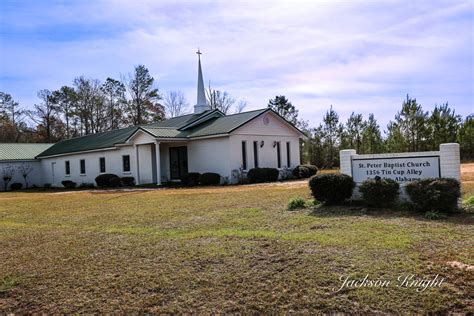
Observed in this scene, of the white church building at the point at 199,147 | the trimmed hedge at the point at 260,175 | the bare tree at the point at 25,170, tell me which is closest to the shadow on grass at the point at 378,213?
the trimmed hedge at the point at 260,175

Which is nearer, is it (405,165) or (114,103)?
(405,165)

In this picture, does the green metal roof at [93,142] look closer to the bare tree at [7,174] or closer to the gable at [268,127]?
the bare tree at [7,174]

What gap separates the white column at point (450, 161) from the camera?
8.91 metres

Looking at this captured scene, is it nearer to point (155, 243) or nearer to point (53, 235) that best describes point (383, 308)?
point (155, 243)

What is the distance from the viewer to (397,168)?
9.80m

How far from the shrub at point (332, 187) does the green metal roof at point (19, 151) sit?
106ft

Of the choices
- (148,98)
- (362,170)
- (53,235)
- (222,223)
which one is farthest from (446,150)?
(148,98)

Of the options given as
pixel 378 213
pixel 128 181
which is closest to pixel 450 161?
pixel 378 213

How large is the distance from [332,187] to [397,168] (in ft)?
5.26

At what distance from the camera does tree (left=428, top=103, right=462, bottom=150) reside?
33.2 metres

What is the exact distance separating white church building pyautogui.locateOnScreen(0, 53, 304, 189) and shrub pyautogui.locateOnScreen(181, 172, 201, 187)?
1.02 metres

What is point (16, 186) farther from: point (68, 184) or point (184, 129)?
point (184, 129)

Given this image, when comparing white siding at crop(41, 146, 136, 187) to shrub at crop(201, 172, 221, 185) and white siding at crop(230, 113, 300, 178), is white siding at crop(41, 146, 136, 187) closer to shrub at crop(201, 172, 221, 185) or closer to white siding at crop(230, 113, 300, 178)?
shrub at crop(201, 172, 221, 185)

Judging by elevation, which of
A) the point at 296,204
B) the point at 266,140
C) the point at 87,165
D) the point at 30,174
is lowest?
the point at 296,204
